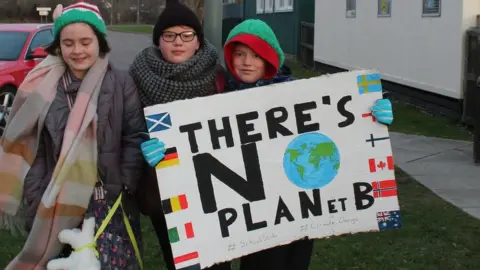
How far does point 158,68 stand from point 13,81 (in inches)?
372

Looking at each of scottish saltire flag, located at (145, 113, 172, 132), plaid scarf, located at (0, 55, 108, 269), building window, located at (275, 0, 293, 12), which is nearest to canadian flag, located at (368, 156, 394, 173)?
scottish saltire flag, located at (145, 113, 172, 132)

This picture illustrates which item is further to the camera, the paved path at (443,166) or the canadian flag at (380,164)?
the paved path at (443,166)

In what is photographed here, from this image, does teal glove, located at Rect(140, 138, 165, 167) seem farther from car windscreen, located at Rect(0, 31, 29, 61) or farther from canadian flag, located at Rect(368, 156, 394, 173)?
car windscreen, located at Rect(0, 31, 29, 61)

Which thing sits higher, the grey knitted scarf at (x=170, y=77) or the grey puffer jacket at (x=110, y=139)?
the grey knitted scarf at (x=170, y=77)

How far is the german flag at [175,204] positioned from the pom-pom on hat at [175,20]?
2.69 ft

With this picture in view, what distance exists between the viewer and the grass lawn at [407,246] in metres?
5.57

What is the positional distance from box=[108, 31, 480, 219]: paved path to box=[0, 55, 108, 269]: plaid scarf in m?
4.50

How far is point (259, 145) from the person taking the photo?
364cm

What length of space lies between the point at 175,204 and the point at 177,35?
2.75ft

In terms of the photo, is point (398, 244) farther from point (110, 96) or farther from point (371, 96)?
point (110, 96)

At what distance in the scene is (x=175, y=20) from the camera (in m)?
3.58

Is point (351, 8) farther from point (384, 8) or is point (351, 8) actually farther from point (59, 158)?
point (59, 158)

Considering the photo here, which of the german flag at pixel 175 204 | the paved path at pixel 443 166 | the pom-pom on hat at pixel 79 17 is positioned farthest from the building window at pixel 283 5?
the german flag at pixel 175 204

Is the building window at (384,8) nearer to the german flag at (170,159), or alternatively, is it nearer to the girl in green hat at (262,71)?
the girl in green hat at (262,71)
